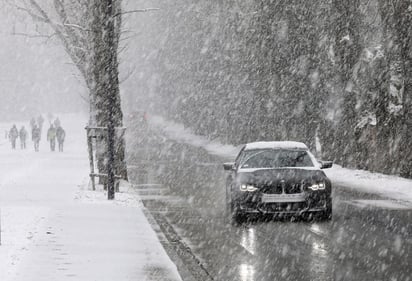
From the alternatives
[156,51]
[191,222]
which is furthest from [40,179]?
[156,51]

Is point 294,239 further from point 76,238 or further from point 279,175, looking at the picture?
point 76,238

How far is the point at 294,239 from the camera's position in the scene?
12.8 metres

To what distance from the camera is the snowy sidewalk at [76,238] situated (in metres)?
9.32

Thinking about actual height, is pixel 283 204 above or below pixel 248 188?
below

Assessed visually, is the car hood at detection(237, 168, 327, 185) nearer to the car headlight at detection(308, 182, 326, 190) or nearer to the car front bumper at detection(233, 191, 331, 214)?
the car headlight at detection(308, 182, 326, 190)

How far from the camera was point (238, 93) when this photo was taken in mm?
48719

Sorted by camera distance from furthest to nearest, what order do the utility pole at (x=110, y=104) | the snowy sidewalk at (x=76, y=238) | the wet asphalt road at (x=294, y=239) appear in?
the utility pole at (x=110, y=104) < the wet asphalt road at (x=294, y=239) < the snowy sidewalk at (x=76, y=238)

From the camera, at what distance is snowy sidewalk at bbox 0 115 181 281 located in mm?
9320

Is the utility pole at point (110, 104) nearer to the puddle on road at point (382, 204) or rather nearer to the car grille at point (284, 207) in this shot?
the car grille at point (284, 207)

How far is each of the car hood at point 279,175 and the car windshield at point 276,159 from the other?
0.60 meters

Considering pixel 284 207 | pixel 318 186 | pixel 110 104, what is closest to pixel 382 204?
pixel 318 186

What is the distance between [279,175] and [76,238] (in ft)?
14.3

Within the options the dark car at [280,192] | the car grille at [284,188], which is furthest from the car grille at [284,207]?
the car grille at [284,188]

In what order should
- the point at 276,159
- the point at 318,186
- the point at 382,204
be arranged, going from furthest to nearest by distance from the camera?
the point at 382,204 → the point at 276,159 → the point at 318,186
